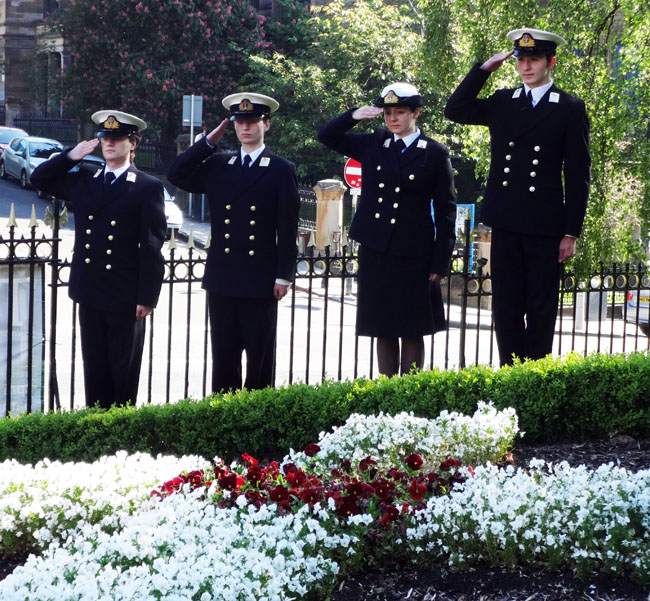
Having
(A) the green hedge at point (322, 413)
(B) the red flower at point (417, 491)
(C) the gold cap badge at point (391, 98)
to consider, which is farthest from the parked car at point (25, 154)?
(B) the red flower at point (417, 491)

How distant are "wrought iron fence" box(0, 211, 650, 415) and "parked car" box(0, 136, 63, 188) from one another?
1544 centimetres

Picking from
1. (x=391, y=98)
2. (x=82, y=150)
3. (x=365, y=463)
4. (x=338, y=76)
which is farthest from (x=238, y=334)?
(x=338, y=76)

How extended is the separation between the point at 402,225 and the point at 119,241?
170 centimetres

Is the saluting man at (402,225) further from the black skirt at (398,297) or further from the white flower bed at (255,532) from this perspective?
the white flower bed at (255,532)

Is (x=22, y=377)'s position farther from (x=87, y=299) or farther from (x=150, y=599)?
(x=150, y=599)

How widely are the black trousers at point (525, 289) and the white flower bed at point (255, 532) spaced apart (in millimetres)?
2212

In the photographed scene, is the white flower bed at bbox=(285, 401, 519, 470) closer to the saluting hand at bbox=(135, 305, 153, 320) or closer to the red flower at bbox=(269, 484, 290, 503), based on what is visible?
the red flower at bbox=(269, 484, 290, 503)

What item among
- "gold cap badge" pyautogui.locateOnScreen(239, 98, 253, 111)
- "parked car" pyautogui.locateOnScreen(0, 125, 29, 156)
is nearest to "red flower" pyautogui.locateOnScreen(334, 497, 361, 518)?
"gold cap badge" pyautogui.locateOnScreen(239, 98, 253, 111)

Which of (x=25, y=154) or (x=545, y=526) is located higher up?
(x=25, y=154)

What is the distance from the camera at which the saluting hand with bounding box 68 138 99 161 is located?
6.61 metres

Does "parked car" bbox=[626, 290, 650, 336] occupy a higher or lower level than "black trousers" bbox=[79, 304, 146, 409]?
lower

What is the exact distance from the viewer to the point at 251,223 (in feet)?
22.4

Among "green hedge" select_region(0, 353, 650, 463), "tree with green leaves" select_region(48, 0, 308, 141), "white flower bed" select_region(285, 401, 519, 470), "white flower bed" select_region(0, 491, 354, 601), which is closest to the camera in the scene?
"white flower bed" select_region(0, 491, 354, 601)

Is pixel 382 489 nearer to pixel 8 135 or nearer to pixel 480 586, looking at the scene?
pixel 480 586
